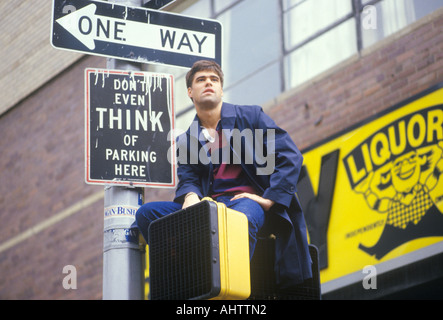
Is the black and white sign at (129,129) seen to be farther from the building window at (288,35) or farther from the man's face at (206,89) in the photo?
the building window at (288,35)

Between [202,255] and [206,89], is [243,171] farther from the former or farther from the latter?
[202,255]

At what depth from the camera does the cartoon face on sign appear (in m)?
8.65

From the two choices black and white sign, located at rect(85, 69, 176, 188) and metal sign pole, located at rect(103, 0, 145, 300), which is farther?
black and white sign, located at rect(85, 69, 176, 188)

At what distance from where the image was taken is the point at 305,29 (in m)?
11.3

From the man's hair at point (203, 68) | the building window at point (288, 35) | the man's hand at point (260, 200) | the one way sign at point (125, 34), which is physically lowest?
the man's hand at point (260, 200)

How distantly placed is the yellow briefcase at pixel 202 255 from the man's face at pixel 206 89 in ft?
3.20

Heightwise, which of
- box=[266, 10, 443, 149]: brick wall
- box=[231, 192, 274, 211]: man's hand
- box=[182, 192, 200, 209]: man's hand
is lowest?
box=[231, 192, 274, 211]: man's hand

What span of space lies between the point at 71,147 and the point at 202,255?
1207 cm

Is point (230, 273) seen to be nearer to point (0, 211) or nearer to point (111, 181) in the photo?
point (111, 181)

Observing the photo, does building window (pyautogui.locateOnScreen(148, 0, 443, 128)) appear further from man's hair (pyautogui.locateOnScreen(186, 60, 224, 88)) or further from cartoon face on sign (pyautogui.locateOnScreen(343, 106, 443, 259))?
man's hair (pyautogui.locateOnScreen(186, 60, 224, 88))

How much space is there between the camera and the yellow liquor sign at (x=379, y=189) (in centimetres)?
870

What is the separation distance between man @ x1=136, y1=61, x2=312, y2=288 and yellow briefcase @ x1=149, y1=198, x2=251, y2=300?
40cm

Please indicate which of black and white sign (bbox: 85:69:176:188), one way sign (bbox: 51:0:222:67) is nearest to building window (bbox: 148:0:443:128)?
one way sign (bbox: 51:0:222:67)

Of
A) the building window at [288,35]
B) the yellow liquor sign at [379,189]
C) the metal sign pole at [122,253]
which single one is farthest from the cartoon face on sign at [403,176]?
the metal sign pole at [122,253]
